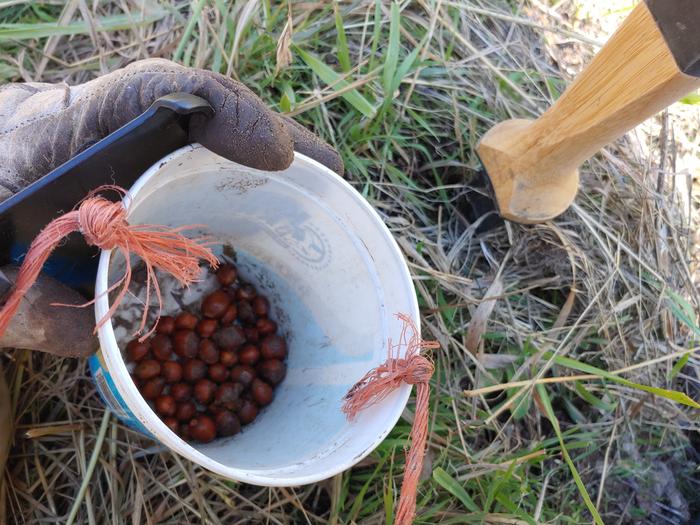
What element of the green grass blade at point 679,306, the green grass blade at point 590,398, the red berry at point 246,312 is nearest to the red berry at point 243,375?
the red berry at point 246,312

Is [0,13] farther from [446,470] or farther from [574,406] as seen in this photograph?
[574,406]

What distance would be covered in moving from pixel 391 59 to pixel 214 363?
2.51 ft

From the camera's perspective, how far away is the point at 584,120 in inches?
45.8

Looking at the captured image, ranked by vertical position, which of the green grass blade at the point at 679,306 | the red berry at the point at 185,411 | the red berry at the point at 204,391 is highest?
the green grass blade at the point at 679,306

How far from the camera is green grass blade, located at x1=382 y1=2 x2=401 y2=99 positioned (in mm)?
1474

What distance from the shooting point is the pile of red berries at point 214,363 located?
1.33 metres

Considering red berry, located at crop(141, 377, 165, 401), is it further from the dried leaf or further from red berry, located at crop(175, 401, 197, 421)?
the dried leaf

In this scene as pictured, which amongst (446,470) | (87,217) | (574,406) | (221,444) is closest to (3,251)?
(87,217)

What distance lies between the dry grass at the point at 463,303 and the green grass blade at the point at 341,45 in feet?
0.17

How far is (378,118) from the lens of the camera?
→ 1.49 meters

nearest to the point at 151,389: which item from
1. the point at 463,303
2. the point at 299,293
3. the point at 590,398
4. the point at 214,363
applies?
the point at 214,363

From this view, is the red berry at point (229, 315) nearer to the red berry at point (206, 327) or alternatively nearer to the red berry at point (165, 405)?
the red berry at point (206, 327)

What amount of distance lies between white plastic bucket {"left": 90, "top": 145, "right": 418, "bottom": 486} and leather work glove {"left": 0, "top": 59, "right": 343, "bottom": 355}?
6 cm

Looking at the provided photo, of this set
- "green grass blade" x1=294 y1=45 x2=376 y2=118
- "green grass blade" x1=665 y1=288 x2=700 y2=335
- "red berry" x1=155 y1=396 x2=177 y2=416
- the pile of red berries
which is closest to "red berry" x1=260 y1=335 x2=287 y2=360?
the pile of red berries
